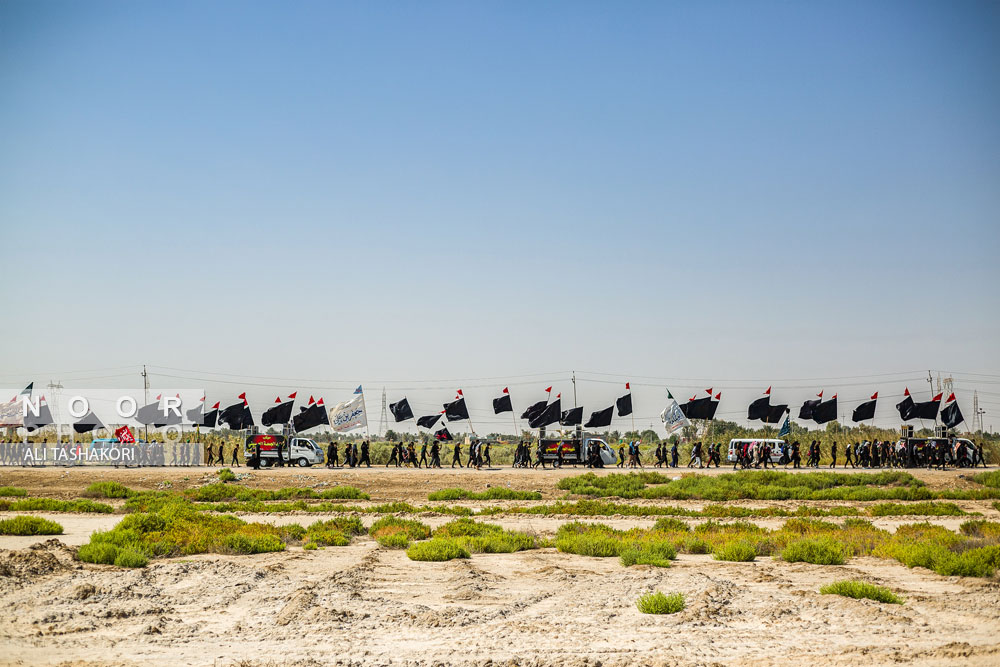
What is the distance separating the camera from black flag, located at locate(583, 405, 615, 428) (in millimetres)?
→ 56281

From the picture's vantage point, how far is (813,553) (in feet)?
49.6

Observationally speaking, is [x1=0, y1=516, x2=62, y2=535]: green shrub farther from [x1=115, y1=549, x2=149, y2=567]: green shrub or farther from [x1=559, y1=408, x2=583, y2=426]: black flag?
[x1=559, y1=408, x2=583, y2=426]: black flag

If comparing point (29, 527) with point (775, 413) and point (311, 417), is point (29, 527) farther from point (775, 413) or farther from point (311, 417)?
point (775, 413)

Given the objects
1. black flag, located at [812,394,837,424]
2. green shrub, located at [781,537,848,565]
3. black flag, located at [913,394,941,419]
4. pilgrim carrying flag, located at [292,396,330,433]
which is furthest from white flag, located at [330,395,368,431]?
green shrub, located at [781,537,848,565]

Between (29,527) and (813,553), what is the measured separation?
18873 millimetres

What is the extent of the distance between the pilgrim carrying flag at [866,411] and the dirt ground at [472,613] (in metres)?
42.1

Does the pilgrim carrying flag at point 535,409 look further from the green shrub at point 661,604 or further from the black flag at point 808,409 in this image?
the green shrub at point 661,604

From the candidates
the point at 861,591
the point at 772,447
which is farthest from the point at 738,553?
the point at 772,447

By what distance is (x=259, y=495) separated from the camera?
3378 cm

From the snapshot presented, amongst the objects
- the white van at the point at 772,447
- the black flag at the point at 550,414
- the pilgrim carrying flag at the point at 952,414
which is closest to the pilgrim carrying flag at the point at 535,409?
the black flag at the point at 550,414

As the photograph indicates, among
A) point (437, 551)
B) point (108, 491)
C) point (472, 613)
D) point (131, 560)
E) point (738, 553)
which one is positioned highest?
point (131, 560)

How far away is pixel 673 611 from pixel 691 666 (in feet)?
8.04

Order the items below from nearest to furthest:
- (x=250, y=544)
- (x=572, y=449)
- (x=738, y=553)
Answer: (x=738, y=553)
(x=250, y=544)
(x=572, y=449)

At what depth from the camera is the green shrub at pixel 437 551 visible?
52.3ft
